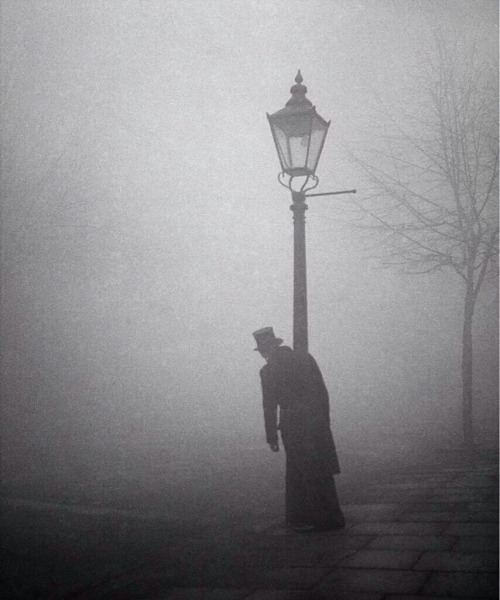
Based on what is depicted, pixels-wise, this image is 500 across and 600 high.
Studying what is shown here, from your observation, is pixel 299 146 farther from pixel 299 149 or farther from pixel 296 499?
pixel 296 499

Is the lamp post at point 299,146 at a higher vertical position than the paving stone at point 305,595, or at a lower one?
higher

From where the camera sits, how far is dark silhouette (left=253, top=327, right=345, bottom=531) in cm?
490

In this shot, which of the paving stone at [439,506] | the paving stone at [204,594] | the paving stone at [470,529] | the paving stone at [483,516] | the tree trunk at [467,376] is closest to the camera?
the paving stone at [204,594]

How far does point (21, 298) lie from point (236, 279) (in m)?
15.8

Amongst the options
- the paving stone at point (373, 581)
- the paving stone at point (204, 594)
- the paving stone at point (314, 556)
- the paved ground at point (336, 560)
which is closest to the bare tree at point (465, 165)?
the paved ground at point (336, 560)

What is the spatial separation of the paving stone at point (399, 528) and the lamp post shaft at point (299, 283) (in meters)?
1.66

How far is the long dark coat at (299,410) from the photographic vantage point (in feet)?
16.3

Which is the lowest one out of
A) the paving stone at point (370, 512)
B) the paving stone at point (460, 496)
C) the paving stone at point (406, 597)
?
the paving stone at point (370, 512)

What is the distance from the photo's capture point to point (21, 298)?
13438 millimetres

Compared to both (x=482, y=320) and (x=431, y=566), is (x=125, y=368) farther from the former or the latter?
(x=431, y=566)

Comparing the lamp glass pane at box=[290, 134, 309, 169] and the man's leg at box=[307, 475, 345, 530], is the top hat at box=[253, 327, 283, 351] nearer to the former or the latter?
the man's leg at box=[307, 475, 345, 530]

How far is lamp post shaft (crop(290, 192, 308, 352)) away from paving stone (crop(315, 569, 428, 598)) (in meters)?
2.12

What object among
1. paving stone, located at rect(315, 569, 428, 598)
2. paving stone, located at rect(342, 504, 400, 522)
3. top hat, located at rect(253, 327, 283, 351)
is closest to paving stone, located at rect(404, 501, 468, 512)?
paving stone, located at rect(342, 504, 400, 522)

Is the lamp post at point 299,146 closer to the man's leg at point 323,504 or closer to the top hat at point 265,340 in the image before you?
the top hat at point 265,340
